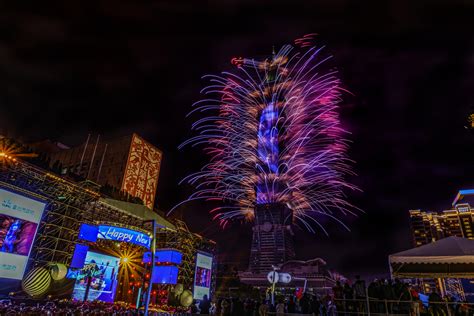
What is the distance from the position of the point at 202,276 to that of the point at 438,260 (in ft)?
74.8

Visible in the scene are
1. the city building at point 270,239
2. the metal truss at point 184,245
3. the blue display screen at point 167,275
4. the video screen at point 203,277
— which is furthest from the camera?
the city building at point 270,239

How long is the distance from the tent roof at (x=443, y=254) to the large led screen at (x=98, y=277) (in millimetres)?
20147

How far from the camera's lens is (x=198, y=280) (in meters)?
30.4

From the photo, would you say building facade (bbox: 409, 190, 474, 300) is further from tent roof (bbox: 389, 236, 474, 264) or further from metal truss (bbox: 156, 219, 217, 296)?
tent roof (bbox: 389, 236, 474, 264)

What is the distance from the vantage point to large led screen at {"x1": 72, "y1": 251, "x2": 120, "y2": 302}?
75.5 ft

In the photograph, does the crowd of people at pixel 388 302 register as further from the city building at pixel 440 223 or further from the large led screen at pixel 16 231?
the city building at pixel 440 223

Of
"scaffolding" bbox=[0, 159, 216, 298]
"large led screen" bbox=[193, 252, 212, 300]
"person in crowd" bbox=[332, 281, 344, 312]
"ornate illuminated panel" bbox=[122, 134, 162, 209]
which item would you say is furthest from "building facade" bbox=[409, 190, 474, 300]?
"scaffolding" bbox=[0, 159, 216, 298]

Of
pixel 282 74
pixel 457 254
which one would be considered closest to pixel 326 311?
pixel 457 254

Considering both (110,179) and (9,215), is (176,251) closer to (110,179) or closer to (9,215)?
(9,215)

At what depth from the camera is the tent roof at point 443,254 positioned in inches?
488

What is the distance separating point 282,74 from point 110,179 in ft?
112

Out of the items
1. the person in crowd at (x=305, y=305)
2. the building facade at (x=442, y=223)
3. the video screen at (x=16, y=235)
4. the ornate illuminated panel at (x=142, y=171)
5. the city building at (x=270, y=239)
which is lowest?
the person in crowd at (x=305, y=305)

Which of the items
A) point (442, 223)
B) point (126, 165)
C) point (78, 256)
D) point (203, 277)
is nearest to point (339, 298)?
point (78, 256)

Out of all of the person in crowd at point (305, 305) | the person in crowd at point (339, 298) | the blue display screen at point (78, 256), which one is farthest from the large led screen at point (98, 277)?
the person in crowd at point (339, 298)
